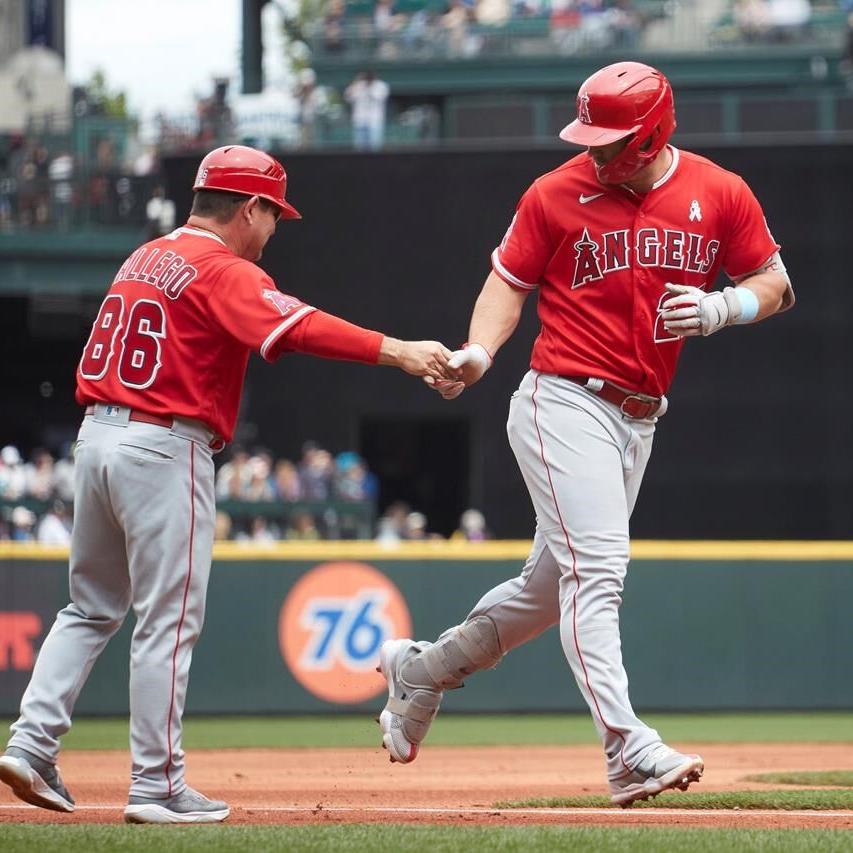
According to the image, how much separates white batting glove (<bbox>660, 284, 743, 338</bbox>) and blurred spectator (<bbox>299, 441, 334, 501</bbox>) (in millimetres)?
9740

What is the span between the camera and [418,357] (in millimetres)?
4895

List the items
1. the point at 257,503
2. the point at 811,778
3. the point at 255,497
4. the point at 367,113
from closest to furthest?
the point at 811,778 → the point at 257,503 → the point at 255,497 → the point at 367,113

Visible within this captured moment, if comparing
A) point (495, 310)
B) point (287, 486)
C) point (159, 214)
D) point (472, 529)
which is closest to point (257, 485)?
point (287, 486)

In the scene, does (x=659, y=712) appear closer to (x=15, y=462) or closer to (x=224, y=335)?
(x=15, y=462)

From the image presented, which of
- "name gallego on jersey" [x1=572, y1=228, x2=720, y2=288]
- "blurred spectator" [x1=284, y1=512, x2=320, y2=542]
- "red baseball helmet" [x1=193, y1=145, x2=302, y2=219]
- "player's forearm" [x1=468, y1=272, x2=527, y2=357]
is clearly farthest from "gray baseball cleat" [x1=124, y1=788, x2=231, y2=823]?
"blurred spectator" [x1=284, y1=512, x2=320, y2=542]

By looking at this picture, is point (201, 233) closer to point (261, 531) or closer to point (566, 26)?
point (261, 531)

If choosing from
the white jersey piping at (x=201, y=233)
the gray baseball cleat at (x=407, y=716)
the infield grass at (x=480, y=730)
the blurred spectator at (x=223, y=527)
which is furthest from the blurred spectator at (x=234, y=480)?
the white jersey piping at (x=201, y=233)

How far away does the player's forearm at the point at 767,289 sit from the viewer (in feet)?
17.2

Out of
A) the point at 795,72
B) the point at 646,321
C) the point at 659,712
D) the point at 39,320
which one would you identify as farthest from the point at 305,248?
the point at 646,321

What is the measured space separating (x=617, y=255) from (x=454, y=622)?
7.34m

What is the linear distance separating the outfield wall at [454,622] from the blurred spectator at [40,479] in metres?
2.65

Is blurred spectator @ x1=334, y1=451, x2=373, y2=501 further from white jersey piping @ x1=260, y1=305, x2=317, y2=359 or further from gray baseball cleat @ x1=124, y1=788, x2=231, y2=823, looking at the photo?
white jersey piping @ x1=260, y1=305, x2=317, y2=359

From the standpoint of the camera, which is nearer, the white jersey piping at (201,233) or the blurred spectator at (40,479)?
the white jersey piping at (201,233)

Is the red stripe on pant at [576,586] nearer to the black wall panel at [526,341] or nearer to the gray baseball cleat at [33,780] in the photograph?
the gray baseball cleat at [33,780]
